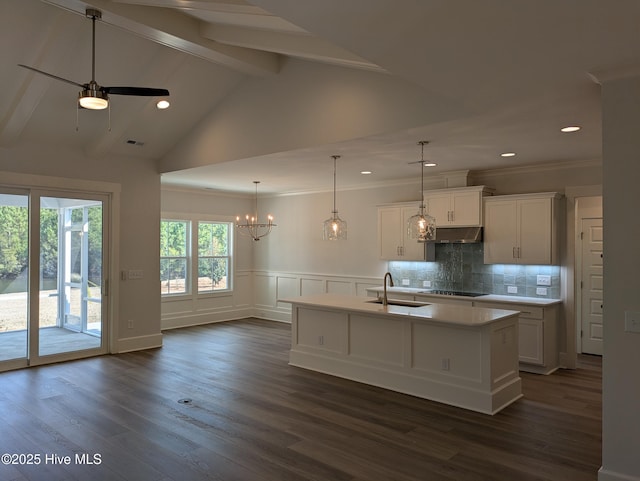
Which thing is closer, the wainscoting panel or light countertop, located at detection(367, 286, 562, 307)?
light countertop, located at detection(367, 286, 562, 307)

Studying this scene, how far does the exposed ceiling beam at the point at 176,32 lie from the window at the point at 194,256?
448 cm

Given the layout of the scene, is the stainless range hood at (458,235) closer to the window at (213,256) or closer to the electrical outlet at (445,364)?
the electrical outlet at (445,364)

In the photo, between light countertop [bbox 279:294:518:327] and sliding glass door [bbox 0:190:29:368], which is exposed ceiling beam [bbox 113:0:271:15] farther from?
sliding glass door [bbox 0:190:29:368]

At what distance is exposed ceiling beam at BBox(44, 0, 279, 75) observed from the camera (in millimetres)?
3904

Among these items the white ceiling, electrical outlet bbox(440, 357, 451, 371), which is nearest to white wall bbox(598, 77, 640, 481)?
the white ceiling

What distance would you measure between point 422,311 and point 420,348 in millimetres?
394

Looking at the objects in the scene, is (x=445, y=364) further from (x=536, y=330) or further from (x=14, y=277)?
(x=14, y=277)

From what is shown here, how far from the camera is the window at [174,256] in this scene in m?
8.75

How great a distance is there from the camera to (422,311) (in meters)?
4.97

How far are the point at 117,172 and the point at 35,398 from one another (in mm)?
3350

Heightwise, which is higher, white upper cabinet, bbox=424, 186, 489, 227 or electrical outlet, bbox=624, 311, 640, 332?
white upper cabinet, bbox=424, 186, 489, 227

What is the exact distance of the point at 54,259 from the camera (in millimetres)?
6191

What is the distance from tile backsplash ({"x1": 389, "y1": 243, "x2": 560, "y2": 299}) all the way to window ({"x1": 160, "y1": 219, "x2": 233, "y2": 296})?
12.7ft

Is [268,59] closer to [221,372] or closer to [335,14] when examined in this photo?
[335,14]
